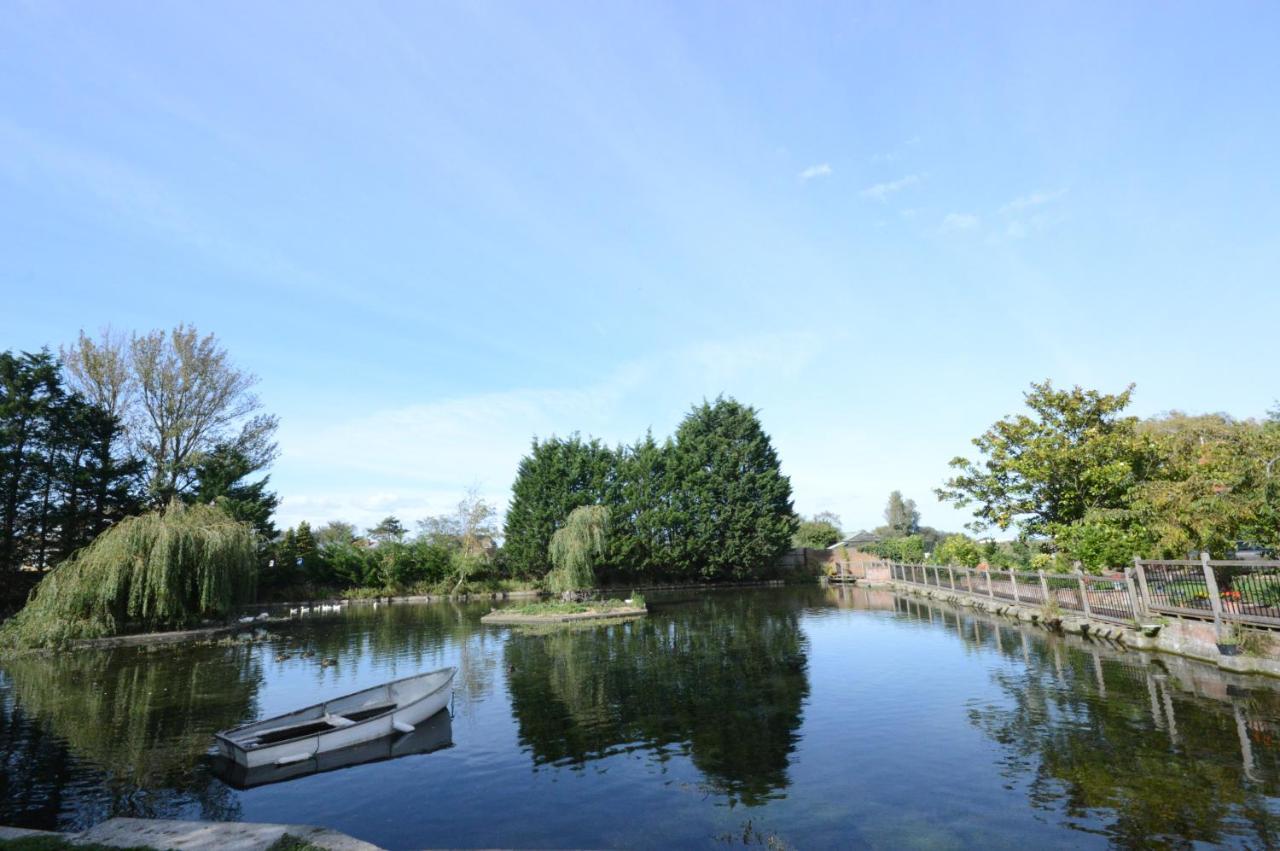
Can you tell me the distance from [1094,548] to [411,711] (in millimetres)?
21792

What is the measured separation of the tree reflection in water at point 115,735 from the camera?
9.71 metres

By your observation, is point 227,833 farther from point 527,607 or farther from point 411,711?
point 527,607

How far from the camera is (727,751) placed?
1094cm

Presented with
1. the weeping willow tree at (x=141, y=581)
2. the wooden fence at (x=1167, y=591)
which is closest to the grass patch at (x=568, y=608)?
the weeping willow tree at (x=141, y=581)

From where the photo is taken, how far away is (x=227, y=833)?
770cm

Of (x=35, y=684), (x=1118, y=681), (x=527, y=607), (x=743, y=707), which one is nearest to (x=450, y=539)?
(x=527, y=607)

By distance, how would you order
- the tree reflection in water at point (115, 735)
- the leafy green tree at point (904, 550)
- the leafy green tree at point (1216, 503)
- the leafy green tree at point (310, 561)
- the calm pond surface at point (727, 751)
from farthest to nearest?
the leafy green tree at point (904, 550) → the leafy green tree at point (310, 561) → the leafy green tree at point (1216, 503) → the tree reflection in water at point (115, 735) → the calm pond surface at point (727, 751)

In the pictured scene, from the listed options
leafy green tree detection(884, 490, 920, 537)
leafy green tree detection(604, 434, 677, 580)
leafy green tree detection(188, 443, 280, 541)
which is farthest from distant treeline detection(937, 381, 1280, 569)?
leafy green tree detection(884, 490, 920, 537)

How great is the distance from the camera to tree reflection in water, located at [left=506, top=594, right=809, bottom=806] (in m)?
10.9

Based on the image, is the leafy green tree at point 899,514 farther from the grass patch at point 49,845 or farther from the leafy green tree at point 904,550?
the grass patch at point 49,845

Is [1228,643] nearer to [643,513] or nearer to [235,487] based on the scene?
[643,513]

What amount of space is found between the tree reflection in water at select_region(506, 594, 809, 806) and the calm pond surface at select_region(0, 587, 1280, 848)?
8cm

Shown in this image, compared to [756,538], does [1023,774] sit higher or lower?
lower

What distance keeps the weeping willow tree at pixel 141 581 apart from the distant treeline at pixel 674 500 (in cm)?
2548
